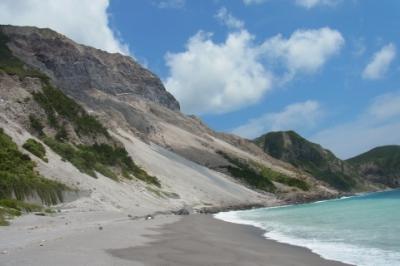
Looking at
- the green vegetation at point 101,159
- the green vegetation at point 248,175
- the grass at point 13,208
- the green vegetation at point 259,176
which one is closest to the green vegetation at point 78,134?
the green vegetation at point 101,159

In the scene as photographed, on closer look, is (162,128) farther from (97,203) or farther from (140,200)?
(97,203)

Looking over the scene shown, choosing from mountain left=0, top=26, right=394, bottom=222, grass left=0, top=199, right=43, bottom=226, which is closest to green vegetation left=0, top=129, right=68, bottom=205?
mountain left=0, top=26, right=394, bottom=222

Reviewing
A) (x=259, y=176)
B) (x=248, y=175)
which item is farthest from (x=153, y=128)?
(x=259, y=176)

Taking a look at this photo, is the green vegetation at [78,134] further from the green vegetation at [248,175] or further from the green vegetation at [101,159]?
the green vegetation at [248,175]

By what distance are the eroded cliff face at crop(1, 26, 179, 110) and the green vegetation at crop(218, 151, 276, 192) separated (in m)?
44.3

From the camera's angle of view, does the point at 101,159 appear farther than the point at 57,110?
No

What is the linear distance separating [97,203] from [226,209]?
3348 centimetres

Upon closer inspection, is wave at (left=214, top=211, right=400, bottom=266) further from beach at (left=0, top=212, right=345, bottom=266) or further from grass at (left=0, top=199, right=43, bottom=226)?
grass at (left=0, top=199, right=43, bottom=226)

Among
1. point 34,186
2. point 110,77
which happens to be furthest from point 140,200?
point 110,77

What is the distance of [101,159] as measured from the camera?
79938 millimetres

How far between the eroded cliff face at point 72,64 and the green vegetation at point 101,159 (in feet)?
155

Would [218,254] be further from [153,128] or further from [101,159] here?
[153,128]

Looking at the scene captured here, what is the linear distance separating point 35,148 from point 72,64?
103m

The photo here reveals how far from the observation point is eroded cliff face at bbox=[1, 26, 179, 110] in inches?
5817
